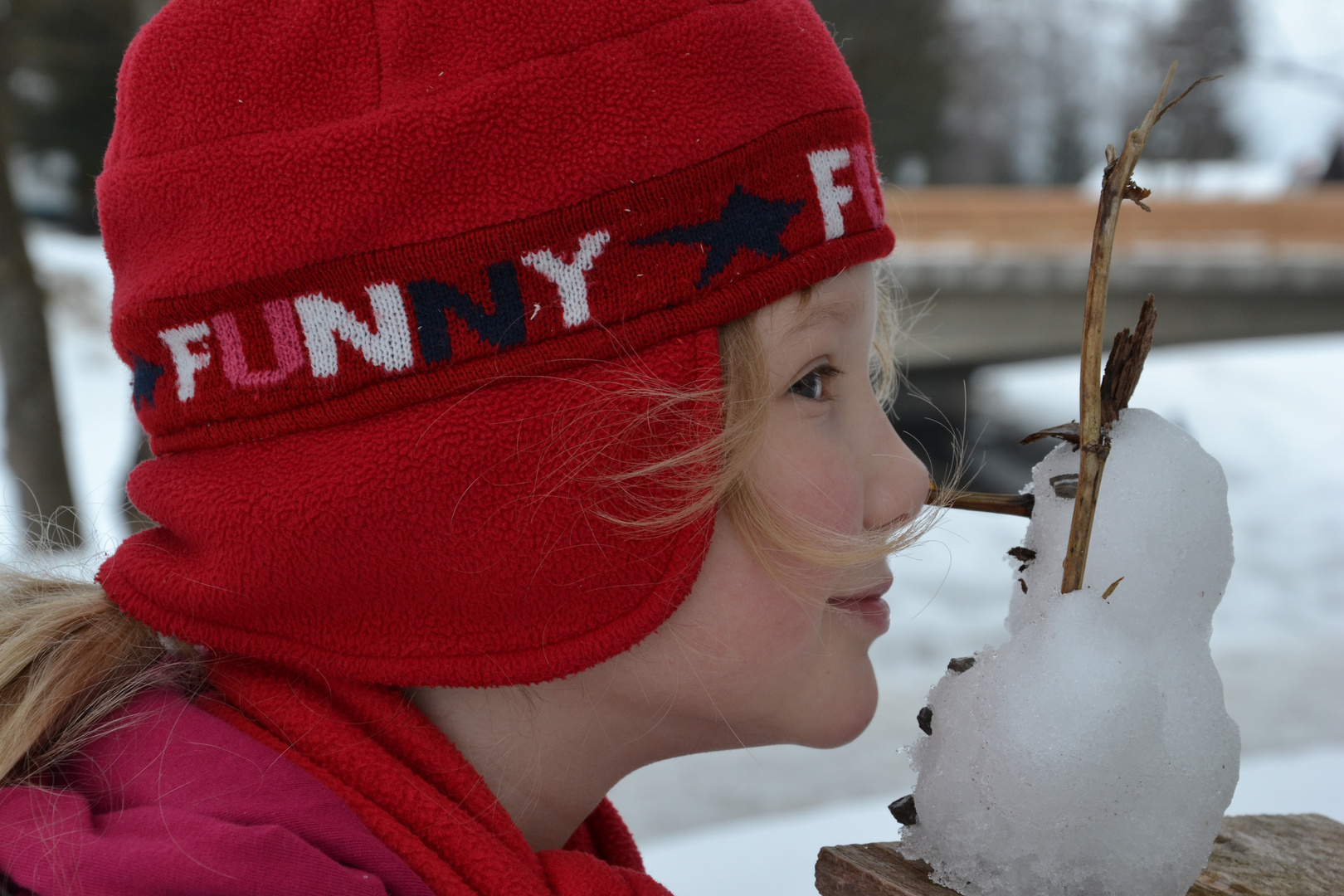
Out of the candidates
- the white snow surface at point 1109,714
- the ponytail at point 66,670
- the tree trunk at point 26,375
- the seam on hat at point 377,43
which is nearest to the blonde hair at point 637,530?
the ponytail at point 66,670

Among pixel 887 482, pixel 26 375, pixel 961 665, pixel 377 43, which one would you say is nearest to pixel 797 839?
pixel 887 482

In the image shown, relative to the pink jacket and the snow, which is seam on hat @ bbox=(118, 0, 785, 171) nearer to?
the pink jacket

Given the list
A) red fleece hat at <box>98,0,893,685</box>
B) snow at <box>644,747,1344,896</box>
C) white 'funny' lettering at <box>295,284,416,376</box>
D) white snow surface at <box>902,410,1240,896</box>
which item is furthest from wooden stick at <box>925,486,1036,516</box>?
snow at <box>644,747,1344,896</box>

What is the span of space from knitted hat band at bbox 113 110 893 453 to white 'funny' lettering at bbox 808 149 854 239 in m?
0.04

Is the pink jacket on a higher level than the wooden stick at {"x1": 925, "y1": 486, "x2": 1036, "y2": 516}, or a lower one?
lower

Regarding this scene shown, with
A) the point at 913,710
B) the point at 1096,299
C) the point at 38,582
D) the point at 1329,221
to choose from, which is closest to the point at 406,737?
the point at 38,582

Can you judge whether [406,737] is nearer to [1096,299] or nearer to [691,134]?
[691,134]

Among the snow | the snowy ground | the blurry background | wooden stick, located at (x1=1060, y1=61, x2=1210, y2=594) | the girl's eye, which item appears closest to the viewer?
wooden stick, located at (x1=1060, y1=61, x2=1210, y2=594)

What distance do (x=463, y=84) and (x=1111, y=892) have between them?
0.90m

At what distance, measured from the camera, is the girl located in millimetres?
1053

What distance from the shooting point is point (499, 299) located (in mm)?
1060

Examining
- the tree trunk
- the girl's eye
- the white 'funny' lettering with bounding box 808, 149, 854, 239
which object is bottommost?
the girl's eye

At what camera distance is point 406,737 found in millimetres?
1144

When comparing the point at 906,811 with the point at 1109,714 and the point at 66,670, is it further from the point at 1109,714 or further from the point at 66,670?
the point at 66,670
